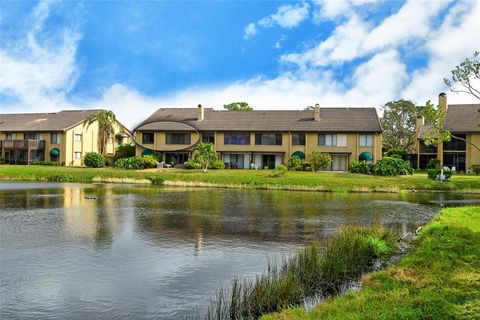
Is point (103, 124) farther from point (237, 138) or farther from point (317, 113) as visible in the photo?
point (317, 113)

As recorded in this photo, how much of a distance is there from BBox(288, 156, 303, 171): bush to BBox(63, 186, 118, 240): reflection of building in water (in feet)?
87.4

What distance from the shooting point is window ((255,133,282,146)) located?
6253cm

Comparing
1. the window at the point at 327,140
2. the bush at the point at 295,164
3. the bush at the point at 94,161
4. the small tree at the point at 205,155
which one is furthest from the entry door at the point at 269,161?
the bush at the point at 94,161

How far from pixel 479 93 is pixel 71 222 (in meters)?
25.5

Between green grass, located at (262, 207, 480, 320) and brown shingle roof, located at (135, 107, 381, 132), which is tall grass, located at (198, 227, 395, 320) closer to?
green grass, located at (262, 207, 480, 320)

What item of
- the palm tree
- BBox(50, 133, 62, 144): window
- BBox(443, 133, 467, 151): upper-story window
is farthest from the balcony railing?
BBox(443, 133, 467, 151): upper-story window

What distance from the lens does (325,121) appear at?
206 ft

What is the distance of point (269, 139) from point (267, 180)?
1751cm

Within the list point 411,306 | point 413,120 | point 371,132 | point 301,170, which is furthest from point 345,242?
point 413,120

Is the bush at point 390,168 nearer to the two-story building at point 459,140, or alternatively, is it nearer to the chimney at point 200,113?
the two-story building at point 459,140

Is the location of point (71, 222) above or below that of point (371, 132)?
below

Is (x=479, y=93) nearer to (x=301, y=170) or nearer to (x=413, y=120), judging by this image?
(x=301, y=170)

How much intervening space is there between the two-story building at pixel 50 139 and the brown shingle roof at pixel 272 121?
1020 centimetres

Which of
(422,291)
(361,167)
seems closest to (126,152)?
(361,167)
